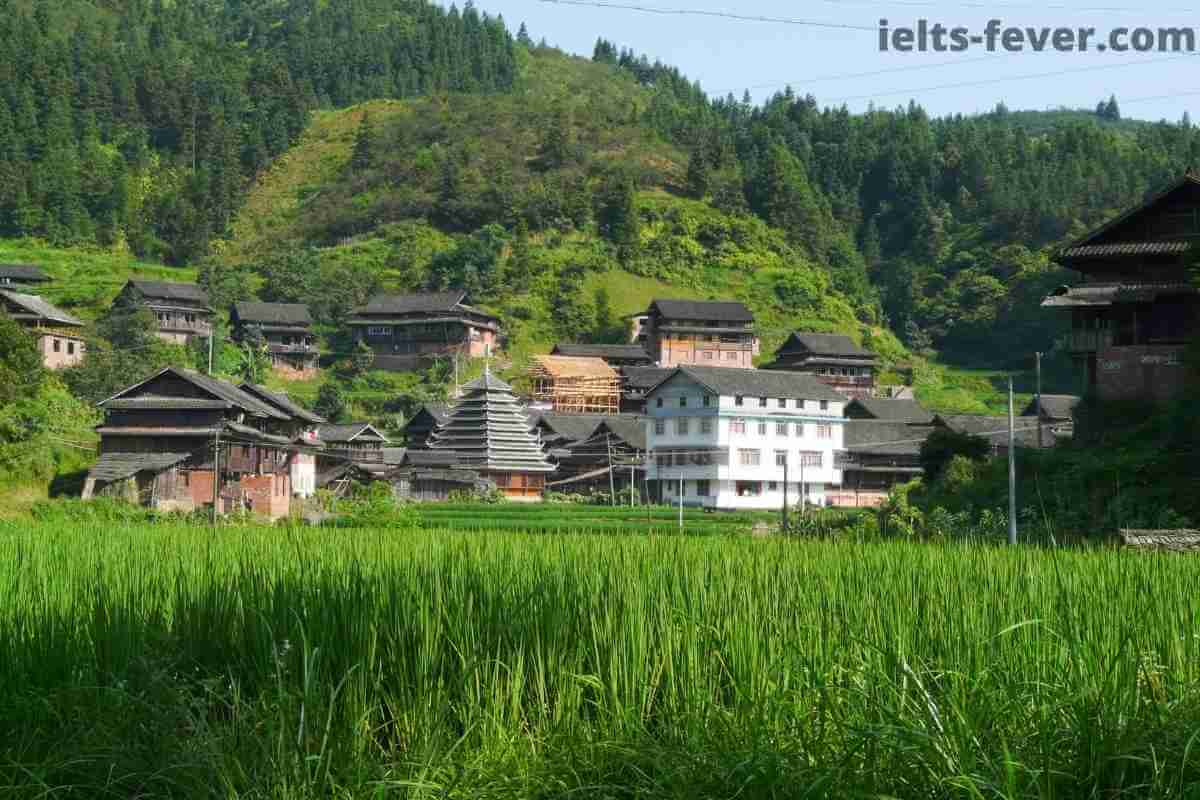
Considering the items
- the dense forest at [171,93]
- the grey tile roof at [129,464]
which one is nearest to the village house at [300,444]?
the grey tile roof at [129,464]

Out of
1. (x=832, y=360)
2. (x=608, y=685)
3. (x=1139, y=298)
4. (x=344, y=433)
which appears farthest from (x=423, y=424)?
(x=608, y=685)

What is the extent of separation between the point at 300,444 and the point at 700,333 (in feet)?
117

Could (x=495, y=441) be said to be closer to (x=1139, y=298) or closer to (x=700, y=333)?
(x=700, y=333)

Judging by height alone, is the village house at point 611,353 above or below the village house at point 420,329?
below

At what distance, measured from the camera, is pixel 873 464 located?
56781 millimetres

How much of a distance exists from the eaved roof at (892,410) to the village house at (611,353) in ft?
52.3

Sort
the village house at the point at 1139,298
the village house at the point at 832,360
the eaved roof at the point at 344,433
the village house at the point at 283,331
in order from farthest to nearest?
the village house at the point at 283,331, the village house at the point at 832,360, the eaved roof at the point at 344,433, the village house at the point at 1139,298

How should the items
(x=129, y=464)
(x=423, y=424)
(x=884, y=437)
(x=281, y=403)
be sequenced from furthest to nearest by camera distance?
(x=423, y=424), (x=884, y=437), (x=281, y=403), (x=129, y=464)

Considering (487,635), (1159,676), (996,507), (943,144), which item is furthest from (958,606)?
(943,144)

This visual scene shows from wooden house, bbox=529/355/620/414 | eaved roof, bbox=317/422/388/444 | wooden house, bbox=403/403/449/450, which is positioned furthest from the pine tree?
eaved roof, bbox=317/422/388/444

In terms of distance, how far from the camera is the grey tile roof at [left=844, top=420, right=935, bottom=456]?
56469 mm

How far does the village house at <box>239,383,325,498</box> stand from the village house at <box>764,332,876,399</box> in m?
32.5

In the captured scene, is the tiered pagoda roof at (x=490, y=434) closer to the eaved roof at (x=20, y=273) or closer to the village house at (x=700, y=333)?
the village house at (x=700, y=333)

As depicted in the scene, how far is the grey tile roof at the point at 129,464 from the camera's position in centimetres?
3794
